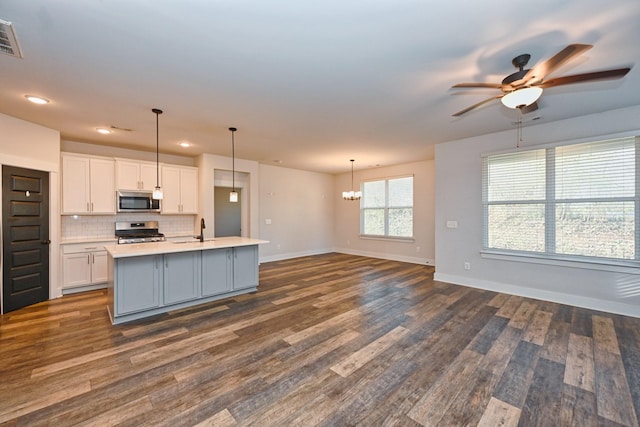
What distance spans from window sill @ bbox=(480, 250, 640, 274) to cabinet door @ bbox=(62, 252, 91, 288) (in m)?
7.05

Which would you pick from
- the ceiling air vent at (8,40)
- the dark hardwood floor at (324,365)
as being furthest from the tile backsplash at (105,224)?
the ceiling air vent at (8,40)

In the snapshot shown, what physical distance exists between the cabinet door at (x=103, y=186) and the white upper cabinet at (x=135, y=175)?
116 millimetres

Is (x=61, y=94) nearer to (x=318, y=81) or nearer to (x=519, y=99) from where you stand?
(x=318, y=81)

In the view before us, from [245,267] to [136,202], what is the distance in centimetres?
272

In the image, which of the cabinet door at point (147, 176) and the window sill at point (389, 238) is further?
the window sill at point (389, 238)

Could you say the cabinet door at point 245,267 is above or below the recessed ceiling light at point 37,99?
below

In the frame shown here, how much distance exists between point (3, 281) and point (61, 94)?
273 cm

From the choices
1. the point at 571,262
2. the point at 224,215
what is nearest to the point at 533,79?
the point at 571,262

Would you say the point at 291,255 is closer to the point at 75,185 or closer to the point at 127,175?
the point at 127,175

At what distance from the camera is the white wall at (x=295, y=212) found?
7484 millimetres

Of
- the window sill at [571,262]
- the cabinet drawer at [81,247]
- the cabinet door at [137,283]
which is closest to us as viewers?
the cabinet door at [137,283]

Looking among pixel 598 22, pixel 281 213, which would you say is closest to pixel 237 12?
pixel 598 22

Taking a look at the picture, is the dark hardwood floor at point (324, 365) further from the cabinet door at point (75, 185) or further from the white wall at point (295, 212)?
the white wall at point (295, 212)

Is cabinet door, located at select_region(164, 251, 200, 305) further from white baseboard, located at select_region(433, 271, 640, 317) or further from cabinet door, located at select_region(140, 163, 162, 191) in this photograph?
white baseboard, located at select_region(433, 271, 640, 317)
